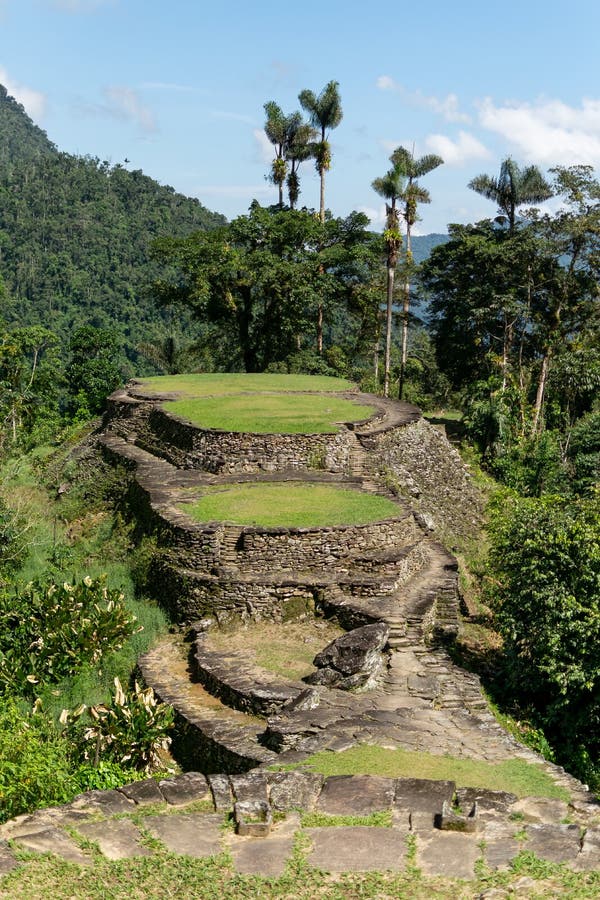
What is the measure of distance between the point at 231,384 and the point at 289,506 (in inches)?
373

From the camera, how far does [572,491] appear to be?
20984 millimetres

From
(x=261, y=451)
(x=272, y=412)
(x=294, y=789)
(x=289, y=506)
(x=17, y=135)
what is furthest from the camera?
(x=17, y=135)

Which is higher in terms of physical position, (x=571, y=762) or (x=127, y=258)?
(x=127, y=258)

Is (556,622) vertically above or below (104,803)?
above

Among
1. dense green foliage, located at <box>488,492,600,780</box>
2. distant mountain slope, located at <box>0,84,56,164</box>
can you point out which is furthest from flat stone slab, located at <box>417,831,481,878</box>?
distant mountain slope, located at <box>0,84,56,164</box>

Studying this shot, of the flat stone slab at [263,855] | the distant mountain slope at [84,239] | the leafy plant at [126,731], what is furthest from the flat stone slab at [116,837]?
the distant mountain slope at [84,239]

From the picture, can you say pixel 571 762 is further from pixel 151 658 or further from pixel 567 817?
pixel 151 658

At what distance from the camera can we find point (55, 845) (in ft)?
21.2

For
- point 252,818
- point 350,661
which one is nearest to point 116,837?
point 252,818

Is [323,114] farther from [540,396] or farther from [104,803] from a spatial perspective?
[104,803]

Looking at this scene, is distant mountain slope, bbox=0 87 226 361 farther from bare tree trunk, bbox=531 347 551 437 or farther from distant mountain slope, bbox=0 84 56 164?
distant mountain slope, bbox=0 84 56 164

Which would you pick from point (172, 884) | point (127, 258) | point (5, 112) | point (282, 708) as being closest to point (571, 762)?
point (282, 708)

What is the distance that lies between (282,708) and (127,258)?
6156 centimetres

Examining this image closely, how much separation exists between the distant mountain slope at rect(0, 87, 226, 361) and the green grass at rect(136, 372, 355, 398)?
30808 millimetres
